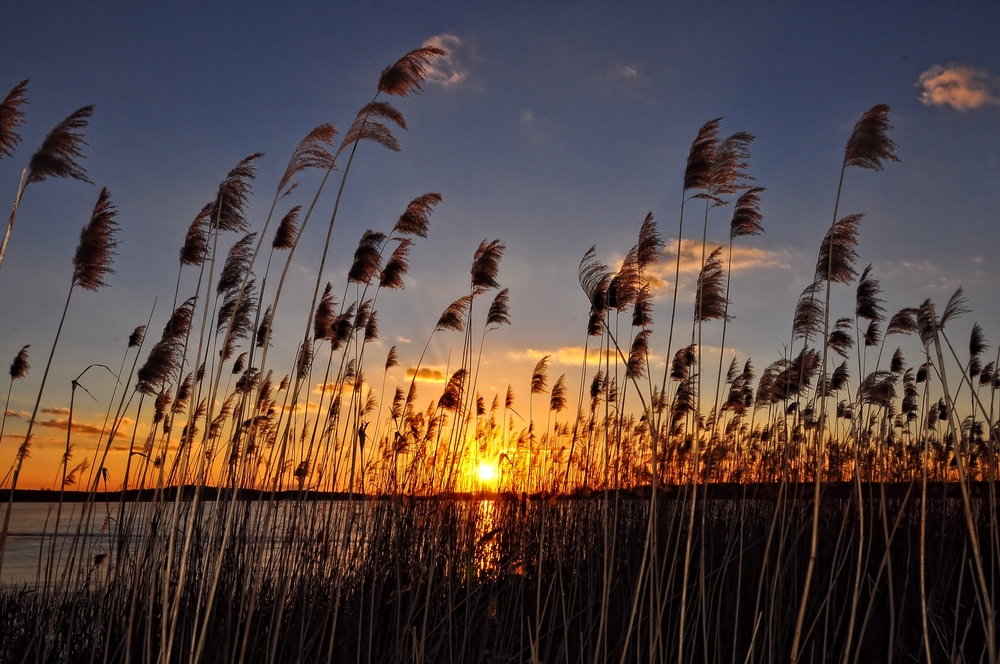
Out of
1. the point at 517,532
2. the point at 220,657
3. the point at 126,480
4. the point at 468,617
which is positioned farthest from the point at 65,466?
the point at 517,532

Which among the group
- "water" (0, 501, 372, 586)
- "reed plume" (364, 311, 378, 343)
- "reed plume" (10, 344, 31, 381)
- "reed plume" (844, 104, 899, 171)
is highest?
"reed plume" (844, 104, 899, 171)

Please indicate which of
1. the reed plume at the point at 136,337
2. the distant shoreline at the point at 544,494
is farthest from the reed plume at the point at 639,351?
the reed plume at the point at 136,337

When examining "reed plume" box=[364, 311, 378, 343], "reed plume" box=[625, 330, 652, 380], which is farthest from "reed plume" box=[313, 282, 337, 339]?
"reed plume" box=[625, 330, 652, 380]

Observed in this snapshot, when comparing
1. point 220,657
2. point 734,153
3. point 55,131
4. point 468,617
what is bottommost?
point 220,657

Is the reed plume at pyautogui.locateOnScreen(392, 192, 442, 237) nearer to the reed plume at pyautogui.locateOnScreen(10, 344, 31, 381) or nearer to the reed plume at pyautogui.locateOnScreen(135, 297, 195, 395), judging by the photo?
the reed plume at pyautogui.locateOnScreen(135, 297, 195, 395)

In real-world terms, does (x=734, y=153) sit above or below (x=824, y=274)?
above

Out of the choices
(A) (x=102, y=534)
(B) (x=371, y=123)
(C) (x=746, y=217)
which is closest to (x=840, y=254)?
(C) (x=746, y=217)

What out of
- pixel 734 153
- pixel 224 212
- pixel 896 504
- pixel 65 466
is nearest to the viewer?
pixel 224 212

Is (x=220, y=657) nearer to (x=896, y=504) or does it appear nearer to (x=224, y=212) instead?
(x=224, y=212)

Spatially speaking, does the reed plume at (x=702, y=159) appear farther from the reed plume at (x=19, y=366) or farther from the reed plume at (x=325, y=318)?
the reed plume at (x=19, y=366)

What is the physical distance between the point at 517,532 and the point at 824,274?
142 inches

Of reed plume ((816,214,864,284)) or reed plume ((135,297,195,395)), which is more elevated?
reed plume ((816,214,864,284))

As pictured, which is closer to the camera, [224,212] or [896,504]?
[224,212]

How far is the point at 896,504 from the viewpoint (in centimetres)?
783
